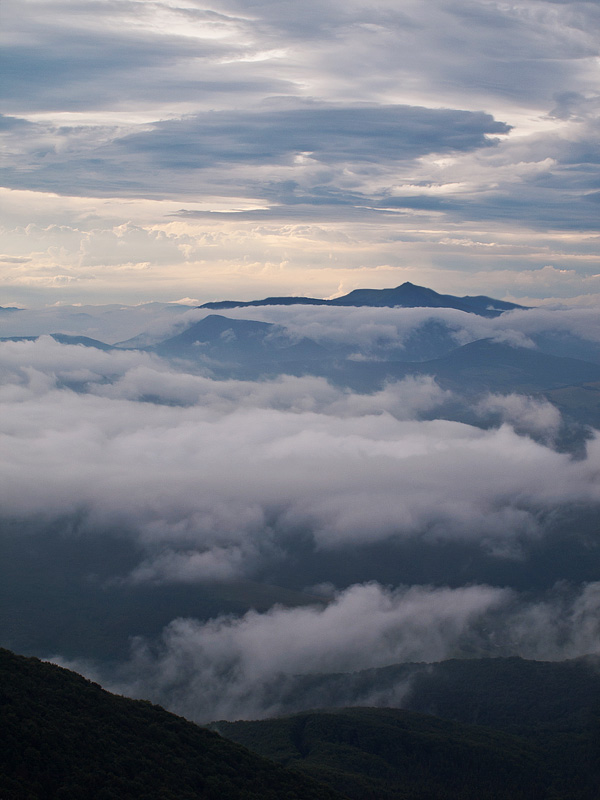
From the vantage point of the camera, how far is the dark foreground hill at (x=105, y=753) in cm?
6294

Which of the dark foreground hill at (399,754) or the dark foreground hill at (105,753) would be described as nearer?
the dark foreground hill at (105,753)

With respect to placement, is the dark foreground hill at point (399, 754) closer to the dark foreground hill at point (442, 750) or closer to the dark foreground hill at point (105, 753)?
the dark foreground hill at point (442, 750)

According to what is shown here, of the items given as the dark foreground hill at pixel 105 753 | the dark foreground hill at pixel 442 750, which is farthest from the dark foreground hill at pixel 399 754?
the dark foreground hill at pixel 105 753

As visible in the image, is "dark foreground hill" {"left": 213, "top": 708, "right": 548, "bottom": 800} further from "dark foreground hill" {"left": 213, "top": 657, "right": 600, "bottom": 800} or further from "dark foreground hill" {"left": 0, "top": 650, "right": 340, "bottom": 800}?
"dark foreground hill" {"left": 0, "top": 650, "right": 340, "bottom": 800}

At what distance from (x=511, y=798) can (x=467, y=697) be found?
6082 cm

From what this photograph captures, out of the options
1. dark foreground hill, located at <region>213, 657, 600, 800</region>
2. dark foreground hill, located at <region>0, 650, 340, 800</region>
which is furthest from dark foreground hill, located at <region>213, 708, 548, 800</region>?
dark foreground hill, located at <region>0, 650, 340, 800</region>

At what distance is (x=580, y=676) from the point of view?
19975 centimetres

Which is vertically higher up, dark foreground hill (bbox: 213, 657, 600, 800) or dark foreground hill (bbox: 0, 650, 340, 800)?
dark foreground hill (bbox: 0, 650, 340, 800)

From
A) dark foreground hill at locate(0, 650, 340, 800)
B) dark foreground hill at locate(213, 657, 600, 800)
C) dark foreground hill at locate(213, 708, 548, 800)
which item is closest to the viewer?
dark foreground hill at locate(0, 650, 340, 800)

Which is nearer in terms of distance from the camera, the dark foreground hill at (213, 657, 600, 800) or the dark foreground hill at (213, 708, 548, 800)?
the dark foreground hill at (213, 708, 548, 800)

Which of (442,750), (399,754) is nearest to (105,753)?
(399,754)

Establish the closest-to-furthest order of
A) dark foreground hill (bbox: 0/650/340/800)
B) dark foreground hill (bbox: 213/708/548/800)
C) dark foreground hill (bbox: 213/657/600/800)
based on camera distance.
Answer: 1. dark foreground hill (bbox: 0/650/340/800)
2. dark foreground hill (bbox: 213/708/548/800)
3. dark foreground hill (bbox: 213/657/600/800)

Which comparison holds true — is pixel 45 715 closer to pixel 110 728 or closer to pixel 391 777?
pixel 110 728

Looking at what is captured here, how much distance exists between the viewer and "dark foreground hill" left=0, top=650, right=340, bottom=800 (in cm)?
6294
